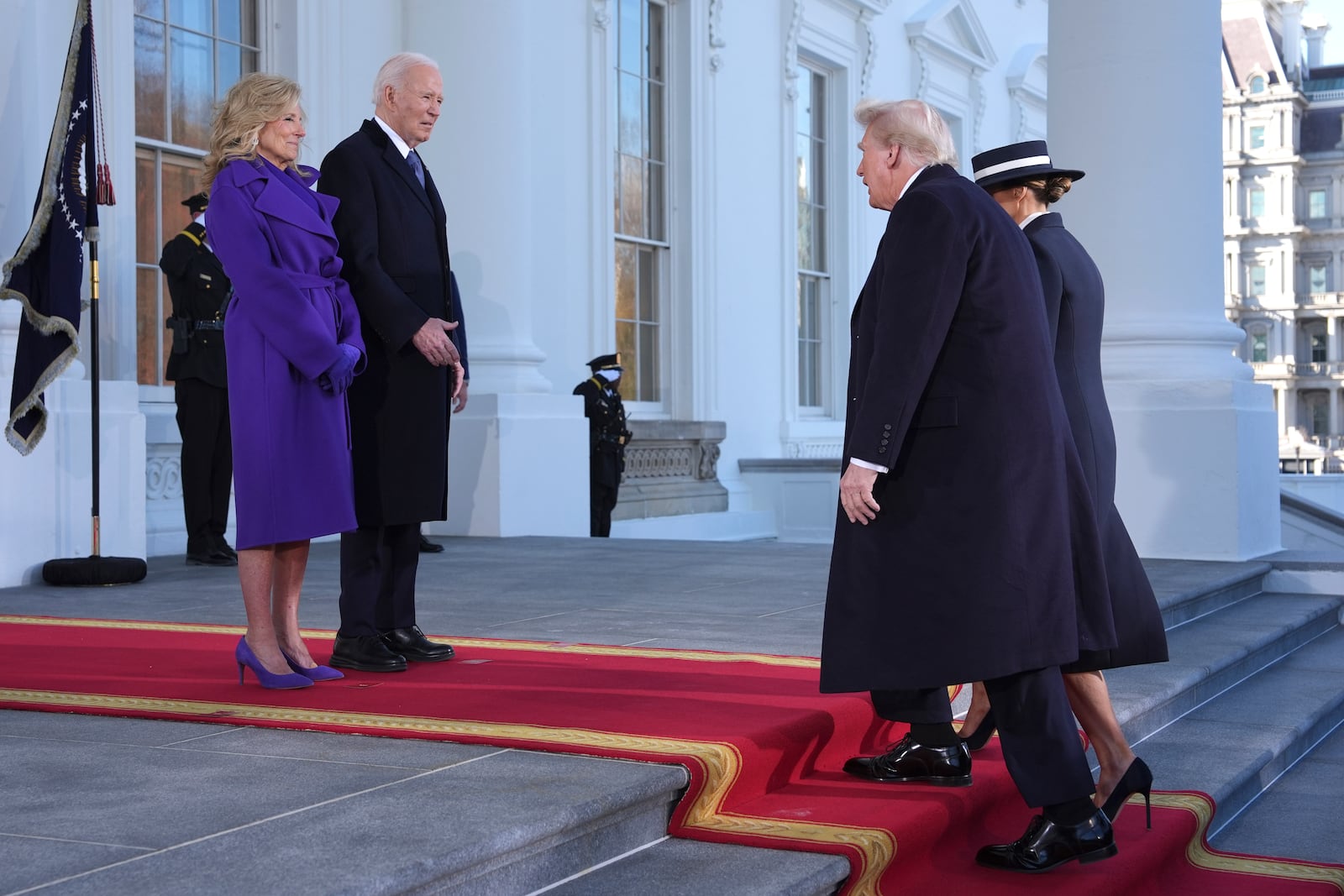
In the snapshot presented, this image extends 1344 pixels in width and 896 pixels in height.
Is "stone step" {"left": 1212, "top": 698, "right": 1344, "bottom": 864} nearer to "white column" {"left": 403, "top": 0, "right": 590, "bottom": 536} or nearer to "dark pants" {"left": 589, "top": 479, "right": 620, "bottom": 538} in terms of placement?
"white column" {"left": 403, "top": 0, "right": 590, "bottom": 536}

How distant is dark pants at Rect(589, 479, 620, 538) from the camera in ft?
35.9

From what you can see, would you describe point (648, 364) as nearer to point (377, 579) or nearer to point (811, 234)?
point (811, 234)

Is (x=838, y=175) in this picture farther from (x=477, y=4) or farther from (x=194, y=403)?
(x=194, y=403)

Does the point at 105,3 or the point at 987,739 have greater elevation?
the point at 105,3

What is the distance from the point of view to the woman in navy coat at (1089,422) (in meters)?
3.29

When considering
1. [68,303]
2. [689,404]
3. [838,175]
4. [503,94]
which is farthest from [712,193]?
[68,303]

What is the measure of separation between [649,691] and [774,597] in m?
2.31

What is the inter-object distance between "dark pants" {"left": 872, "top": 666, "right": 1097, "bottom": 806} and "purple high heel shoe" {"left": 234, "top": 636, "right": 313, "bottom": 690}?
1.69 meters

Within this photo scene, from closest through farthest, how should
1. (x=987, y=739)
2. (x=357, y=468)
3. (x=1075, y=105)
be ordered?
(x=987, y=739) < (x=357, y=468) < (x=1075, y=105)

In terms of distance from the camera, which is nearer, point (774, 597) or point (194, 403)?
point (774, 597)

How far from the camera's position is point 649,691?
150 inches

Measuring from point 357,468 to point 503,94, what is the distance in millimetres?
5794

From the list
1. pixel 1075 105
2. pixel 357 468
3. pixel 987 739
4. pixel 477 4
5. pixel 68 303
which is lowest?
pixel 987 739

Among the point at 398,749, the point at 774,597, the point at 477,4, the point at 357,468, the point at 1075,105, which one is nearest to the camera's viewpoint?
the point at 398,749
